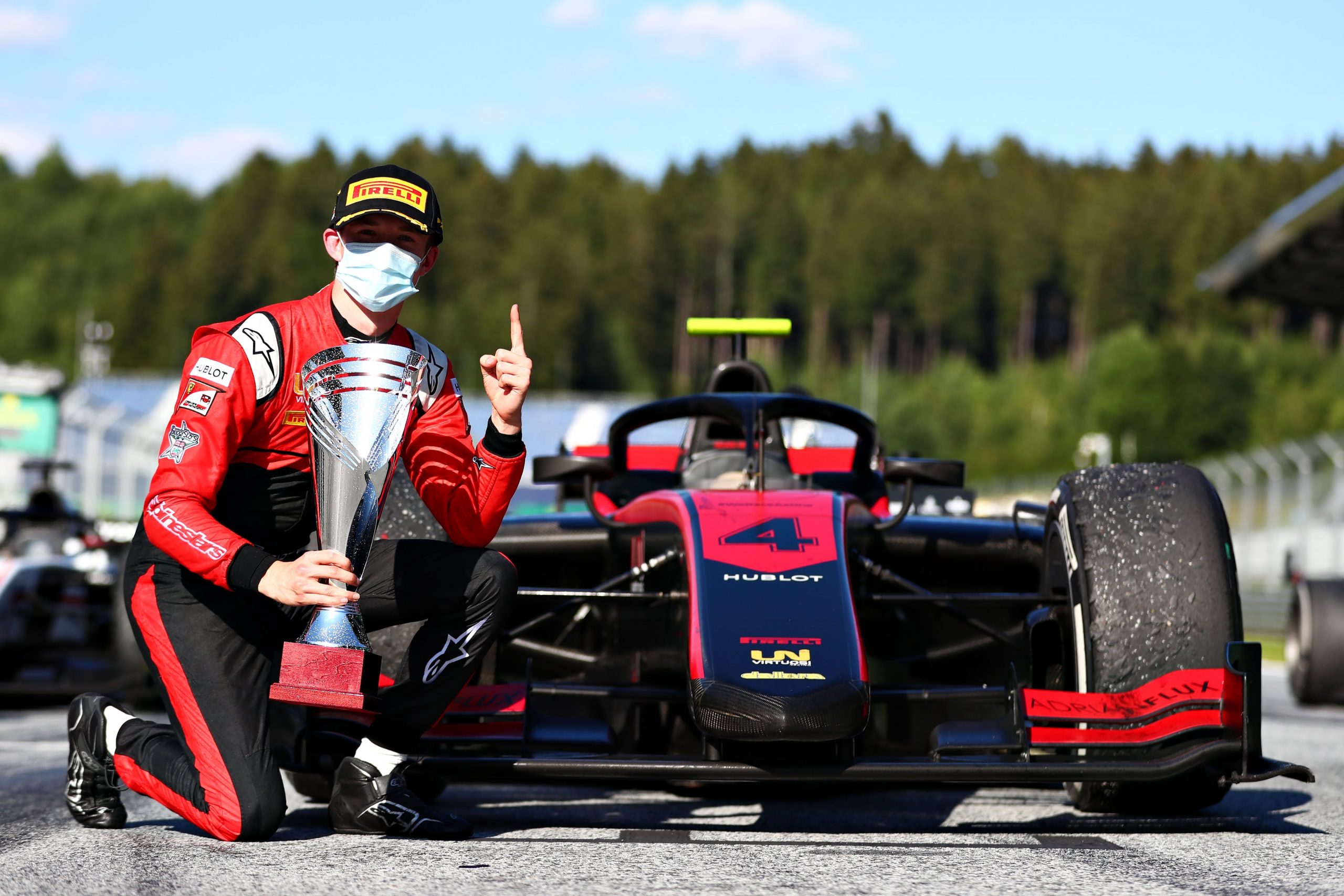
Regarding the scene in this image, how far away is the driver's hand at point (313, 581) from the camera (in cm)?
407

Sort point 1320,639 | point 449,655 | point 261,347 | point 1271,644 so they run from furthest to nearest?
point 1271,644 → point 1320,639 → point 449,655 → point 261,347

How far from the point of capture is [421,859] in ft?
13.4

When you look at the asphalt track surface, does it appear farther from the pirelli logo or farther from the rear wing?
the rear wing

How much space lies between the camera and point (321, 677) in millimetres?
4125

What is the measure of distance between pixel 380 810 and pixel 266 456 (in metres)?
0.99

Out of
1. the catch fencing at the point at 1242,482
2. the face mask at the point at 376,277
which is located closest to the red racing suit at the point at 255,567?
the face mask at the point at 376,277

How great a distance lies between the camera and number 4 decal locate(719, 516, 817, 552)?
498cm

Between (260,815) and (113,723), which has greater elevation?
(113,723)

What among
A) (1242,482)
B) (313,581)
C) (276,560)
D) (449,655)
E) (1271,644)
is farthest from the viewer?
(1242,482)

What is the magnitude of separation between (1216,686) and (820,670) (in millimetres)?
1152

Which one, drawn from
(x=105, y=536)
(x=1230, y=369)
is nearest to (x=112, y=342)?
(x=1230, y=369)

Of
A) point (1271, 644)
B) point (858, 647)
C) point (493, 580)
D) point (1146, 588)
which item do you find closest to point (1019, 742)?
point (858, 647)

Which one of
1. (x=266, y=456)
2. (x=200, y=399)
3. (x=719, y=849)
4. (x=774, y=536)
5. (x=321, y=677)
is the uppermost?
(x=200, y=399)

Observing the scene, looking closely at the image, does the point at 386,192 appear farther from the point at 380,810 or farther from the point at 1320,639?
the point at 1320,639
